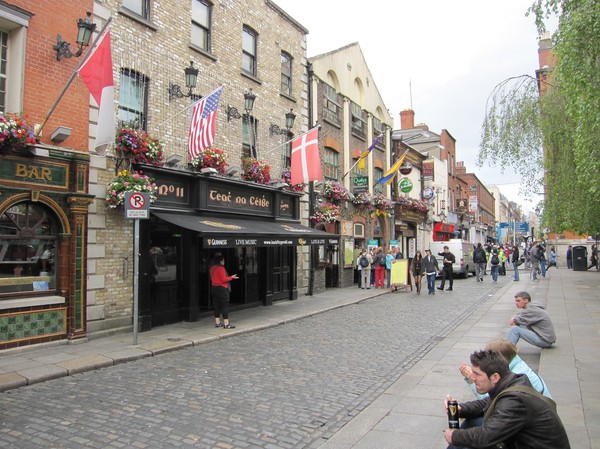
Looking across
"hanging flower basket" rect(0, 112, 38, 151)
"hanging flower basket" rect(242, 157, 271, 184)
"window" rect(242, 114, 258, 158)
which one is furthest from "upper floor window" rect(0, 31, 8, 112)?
"window" rect(242, 114, 258, 158)

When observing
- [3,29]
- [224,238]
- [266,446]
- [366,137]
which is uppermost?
[366,137]

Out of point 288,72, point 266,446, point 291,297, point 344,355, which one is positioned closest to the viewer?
point 266,446

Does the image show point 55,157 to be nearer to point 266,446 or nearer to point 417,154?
point 266,446

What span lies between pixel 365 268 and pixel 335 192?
11.7ft

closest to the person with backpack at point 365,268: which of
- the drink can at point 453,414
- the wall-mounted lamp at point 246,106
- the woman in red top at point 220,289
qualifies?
the wall-mounted lamp at point 246,106

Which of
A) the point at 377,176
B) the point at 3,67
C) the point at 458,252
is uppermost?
the point at 377,176

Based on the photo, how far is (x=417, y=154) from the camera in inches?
1300

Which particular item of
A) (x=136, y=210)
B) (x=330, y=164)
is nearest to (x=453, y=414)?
(x=136, y=210)

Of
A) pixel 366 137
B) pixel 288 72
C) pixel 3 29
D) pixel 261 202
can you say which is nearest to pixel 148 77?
pixel 3 29

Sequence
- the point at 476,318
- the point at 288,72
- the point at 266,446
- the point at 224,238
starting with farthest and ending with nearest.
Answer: the point at 288,72 < the point at 476,318 < the point at 224,238 < the point at 266,446

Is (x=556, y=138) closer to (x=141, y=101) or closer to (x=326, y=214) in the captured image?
(x=326, y=214)

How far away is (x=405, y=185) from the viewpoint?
27484mm

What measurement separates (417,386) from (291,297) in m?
9.88

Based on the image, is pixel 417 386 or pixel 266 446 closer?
pixel 266 446
